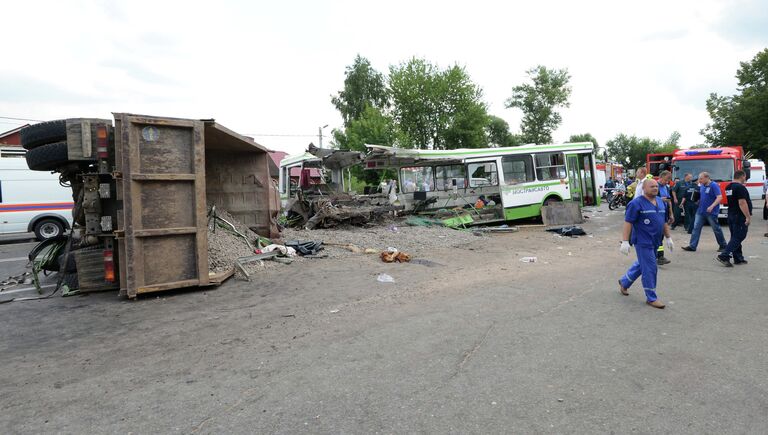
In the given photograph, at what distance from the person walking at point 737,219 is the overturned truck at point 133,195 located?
863 centimetres

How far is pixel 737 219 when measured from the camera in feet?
24.3

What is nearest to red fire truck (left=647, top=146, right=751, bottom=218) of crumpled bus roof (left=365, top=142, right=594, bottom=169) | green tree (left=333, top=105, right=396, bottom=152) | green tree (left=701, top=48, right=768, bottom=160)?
crumpled bus roof (left=365, top=142, right=594, bottom=169)

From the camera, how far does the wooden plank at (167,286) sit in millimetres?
5609

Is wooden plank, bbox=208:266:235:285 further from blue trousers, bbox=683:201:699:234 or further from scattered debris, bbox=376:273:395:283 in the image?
blue trousers, bbox=683:201:699:234

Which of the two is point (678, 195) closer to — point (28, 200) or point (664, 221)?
point (664, 221)

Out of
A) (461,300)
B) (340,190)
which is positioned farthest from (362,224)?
(461,300)

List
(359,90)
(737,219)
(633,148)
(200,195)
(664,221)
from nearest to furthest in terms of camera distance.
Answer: (664,221) < (200,195) < (737,219) < (359,90) < (633,148)

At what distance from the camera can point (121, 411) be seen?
2816 mm

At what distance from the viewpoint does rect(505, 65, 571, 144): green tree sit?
47406 mm

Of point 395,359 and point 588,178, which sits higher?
point 588,178

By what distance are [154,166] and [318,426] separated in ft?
15.1

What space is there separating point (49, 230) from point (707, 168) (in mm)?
21803

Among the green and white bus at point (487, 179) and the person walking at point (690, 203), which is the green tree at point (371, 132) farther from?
the person walking at point (690, 203)

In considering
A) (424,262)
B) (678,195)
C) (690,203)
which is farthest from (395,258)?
(678,195)
